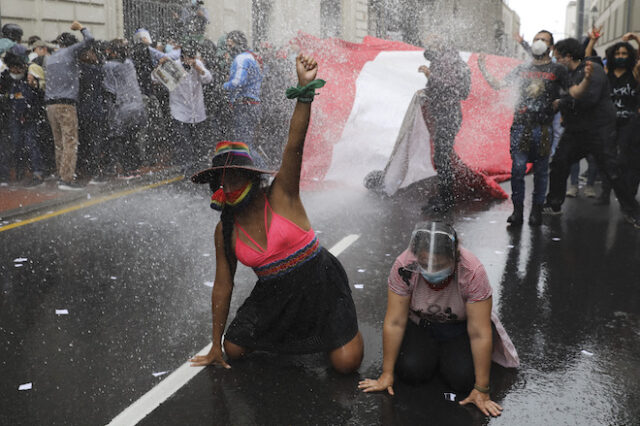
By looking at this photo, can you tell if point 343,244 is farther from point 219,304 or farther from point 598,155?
point 598,155

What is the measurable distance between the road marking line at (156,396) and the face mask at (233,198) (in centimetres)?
99

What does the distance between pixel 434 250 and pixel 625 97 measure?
20.4 feet

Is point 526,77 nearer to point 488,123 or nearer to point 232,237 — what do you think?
point 488,123

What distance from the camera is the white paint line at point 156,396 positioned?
3.42m

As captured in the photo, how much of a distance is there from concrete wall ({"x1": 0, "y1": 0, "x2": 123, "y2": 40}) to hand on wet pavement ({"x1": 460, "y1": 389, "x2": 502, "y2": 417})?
1453cm

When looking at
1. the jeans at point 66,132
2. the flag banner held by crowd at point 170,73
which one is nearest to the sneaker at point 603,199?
the flag banner held by crowd at point 170,73

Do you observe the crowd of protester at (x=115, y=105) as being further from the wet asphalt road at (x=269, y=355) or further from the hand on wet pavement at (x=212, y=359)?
the hand on wet pavement at (x=212, y=359)

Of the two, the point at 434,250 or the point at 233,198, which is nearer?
the point at 434,250

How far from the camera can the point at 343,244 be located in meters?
6.88

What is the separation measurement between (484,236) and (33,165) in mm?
7194

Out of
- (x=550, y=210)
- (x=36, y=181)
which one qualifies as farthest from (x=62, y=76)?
(x=550, y=210)

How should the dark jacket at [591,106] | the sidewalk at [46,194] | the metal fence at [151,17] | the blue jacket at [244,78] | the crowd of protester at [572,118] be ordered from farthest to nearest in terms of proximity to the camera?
the metal fence at [151,17] < the blue jacket at [244,78] < the sidewalk at [46,194] < the dark jacket at [591,106] < the crowd of protester at [572,118]

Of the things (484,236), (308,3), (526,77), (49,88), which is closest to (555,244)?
(484,236)

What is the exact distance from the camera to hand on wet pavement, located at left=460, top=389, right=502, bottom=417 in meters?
3.45
